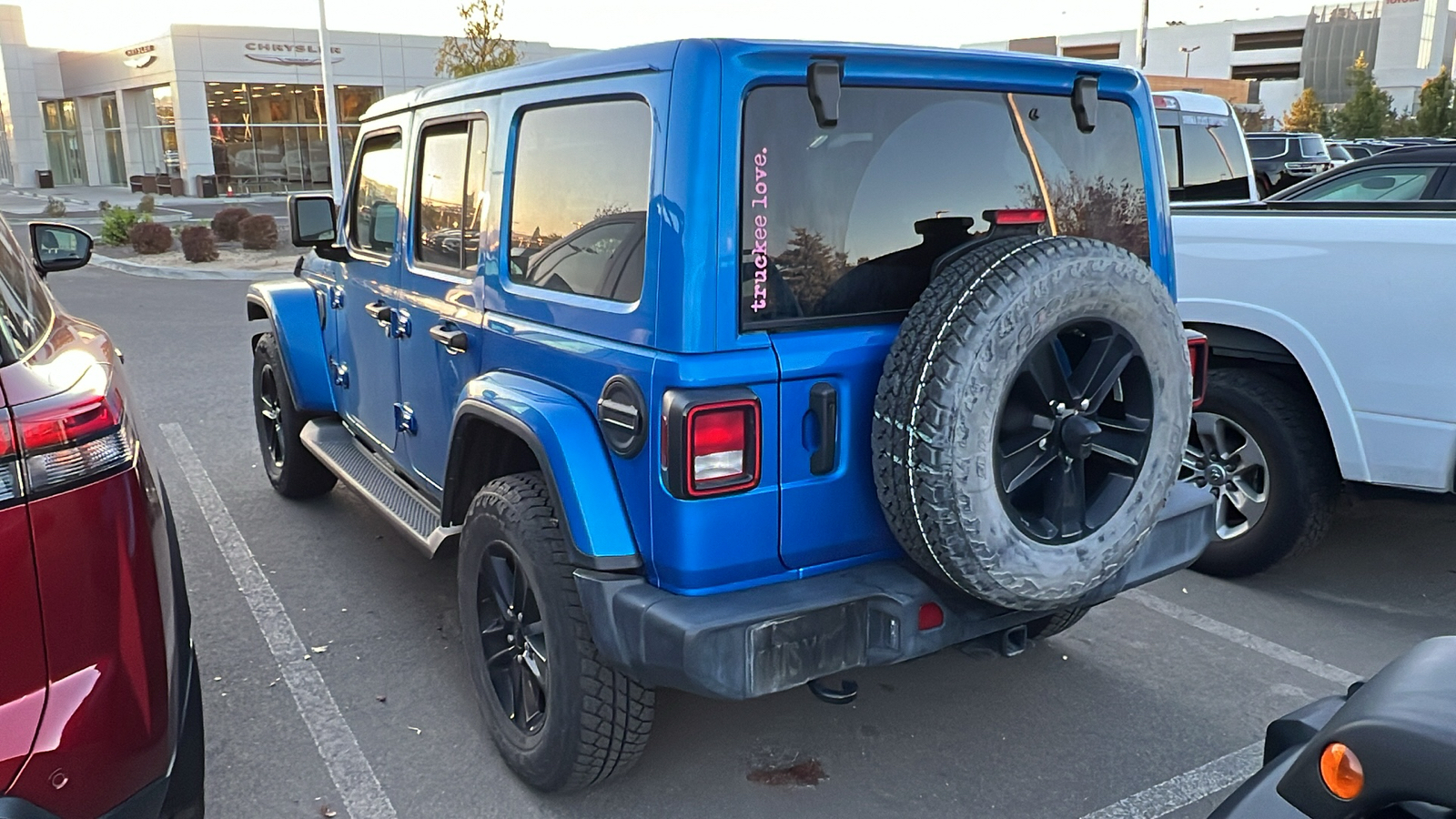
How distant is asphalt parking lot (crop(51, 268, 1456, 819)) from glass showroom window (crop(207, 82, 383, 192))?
34540 millimetres

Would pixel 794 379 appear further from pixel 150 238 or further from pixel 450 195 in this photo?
pixel 150 238

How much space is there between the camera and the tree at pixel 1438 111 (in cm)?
4547

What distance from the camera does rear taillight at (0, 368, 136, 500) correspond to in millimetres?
1934

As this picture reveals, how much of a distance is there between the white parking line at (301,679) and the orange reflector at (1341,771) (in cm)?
235

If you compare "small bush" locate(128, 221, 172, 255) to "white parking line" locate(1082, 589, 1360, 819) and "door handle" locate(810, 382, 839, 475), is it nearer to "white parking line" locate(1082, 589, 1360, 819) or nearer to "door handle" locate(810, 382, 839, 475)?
"door handle" locate(810, 382, 839, 475)

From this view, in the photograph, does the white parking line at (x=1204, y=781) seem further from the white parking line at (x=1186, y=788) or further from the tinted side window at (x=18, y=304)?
the tinted side window at (x=18, y=304)

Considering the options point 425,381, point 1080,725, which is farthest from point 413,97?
point 1080,725

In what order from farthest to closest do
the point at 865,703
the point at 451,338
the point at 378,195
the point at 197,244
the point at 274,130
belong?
1. the point at 274,130
2. the point at 197,244
3. the point at 378,195
4. the point at 865,703
5. the point at 451,338

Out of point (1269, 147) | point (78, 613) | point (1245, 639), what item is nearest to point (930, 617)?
point (78, 613)

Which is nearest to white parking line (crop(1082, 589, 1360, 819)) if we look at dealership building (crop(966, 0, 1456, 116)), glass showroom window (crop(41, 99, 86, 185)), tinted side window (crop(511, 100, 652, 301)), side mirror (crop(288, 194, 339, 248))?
tinted side window (crop(511, 100, 652, 301))

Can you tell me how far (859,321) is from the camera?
2.73 m

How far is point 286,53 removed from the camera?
117ft

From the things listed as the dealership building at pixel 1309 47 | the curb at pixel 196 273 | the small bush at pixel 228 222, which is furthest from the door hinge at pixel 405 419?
the dealership building at pixel 1309 47

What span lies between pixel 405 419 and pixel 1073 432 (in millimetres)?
2443
